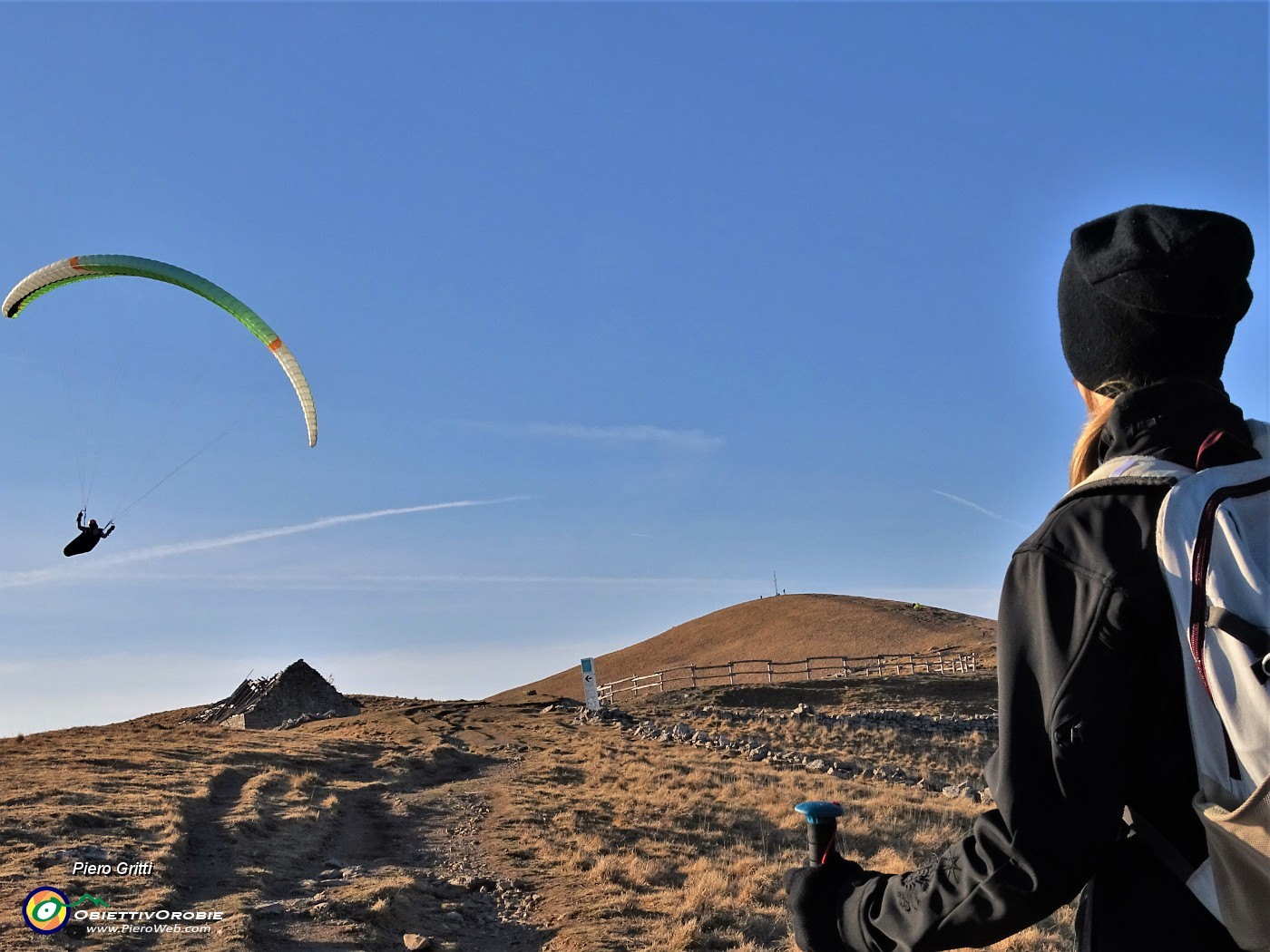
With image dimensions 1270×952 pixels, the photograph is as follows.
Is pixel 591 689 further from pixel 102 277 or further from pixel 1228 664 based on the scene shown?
pixel 1228 664

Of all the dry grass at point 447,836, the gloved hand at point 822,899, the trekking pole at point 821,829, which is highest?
the trekking pole at point 821,829

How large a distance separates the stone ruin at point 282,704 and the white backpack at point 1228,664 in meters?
37.0

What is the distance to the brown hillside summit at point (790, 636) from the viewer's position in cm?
7144

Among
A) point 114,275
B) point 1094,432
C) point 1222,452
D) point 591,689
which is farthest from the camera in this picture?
point 591,689

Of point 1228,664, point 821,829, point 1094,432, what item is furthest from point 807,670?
point 1228,664

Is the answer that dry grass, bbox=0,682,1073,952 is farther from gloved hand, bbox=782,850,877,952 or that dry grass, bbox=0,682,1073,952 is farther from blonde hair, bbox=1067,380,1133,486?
blonde hair, bbox=1067,380,1133,486

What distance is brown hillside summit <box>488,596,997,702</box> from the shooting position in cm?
7144

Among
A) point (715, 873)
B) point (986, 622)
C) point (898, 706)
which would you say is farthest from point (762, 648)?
point (715, 873)

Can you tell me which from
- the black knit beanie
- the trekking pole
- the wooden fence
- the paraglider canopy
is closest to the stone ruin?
the wooden fence

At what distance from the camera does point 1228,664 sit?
1.56 m

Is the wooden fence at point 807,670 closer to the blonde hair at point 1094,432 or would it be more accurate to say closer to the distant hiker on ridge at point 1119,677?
the blonde hair at point 1094,432

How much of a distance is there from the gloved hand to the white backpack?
683 millimetres

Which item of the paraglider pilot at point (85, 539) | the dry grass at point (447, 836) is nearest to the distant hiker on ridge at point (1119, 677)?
the dry grass at point (447, 836)

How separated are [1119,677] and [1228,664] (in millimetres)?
211
